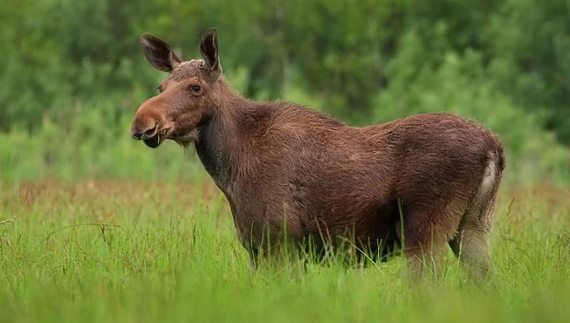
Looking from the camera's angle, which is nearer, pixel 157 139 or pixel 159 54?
pixel 157 139

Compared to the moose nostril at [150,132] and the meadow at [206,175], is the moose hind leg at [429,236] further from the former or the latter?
the moose nostril at [150,132]

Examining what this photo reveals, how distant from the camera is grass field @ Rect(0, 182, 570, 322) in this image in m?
5.07

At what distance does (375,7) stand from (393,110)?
1050cm

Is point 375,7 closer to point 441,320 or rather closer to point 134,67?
point 134,67

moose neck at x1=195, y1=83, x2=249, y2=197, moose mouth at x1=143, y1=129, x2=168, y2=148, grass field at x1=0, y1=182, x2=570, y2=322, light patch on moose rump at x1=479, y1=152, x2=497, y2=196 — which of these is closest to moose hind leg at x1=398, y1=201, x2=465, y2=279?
grass field at x1=0, y1=182, x2=570, y2=322

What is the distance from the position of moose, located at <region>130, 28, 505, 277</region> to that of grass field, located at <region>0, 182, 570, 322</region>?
10.3 inches

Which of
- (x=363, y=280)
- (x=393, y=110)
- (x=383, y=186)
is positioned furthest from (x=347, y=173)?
(x=393, y=110)

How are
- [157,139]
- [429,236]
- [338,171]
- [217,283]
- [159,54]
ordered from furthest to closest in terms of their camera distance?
[159,54], [338,171], [157,139], [429,236], [217,283]

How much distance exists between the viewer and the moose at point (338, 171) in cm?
666

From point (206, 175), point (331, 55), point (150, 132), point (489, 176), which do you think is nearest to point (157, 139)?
point (150, 132)

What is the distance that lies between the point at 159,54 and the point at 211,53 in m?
0.52

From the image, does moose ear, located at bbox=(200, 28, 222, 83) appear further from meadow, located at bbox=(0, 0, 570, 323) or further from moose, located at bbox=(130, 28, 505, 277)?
meadow, located at bbox=(0, 0, 570, 323)

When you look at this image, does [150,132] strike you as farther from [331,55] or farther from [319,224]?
[331,55]

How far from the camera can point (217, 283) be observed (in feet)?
18.9
